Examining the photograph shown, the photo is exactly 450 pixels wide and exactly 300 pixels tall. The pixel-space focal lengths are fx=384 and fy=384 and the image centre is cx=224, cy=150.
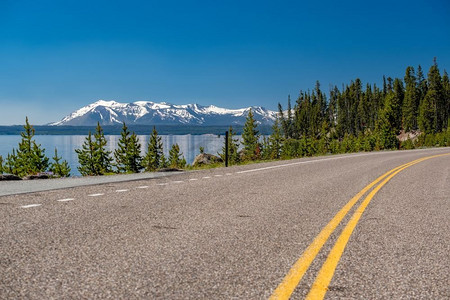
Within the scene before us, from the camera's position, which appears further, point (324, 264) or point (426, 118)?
point (426, 118)

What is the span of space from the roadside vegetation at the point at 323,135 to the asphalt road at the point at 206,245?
20.7m

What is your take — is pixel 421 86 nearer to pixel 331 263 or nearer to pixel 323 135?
pixel 323 135

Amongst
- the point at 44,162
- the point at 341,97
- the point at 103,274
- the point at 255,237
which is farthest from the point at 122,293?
the point at 341,97

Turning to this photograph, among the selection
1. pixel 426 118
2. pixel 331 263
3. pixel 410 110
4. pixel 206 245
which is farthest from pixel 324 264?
pixel 410 110

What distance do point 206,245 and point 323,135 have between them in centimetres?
7784

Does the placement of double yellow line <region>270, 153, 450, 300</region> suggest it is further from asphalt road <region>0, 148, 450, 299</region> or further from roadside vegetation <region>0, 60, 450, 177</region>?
roadside vegetation <region>0, 60, 450, 177</region>

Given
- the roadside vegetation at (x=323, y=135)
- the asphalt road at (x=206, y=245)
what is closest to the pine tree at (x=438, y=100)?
the roadside vegetation at (x=323, y=135)

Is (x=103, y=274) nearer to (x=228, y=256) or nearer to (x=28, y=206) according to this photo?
(x=228, y=256)

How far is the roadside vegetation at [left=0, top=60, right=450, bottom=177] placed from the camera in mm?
60094

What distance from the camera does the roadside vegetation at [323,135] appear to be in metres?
60.1

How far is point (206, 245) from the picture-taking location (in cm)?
449

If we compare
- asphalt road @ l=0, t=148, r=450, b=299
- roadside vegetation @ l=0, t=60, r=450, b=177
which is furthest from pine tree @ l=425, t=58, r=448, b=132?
asphalt road @ l=0, t=148, r=450, b=299

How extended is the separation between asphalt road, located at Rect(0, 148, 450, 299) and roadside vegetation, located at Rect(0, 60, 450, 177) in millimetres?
20664

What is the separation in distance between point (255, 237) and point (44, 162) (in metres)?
63.0
